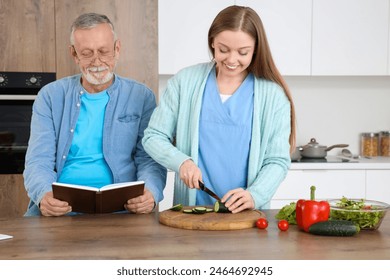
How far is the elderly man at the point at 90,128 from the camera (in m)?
2.43

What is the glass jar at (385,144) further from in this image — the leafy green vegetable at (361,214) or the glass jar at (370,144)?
the leafy green vegetable at (361,214)

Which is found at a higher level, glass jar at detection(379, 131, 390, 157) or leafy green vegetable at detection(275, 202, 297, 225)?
glass jar at detection(379, 131, 390, 157)

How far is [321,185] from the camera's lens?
4008mm

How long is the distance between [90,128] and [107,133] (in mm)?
81

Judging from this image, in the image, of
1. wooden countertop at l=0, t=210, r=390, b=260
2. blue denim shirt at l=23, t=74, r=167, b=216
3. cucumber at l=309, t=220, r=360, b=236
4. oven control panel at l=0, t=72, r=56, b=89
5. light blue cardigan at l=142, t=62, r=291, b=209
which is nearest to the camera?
wooden countertop at l=0, t=210, r=390, b=260

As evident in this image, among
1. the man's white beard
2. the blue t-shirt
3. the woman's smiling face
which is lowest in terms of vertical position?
the blue t-shirt

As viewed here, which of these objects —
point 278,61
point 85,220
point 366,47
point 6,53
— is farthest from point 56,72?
point 366,47

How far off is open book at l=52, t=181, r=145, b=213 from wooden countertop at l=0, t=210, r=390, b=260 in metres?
0.10

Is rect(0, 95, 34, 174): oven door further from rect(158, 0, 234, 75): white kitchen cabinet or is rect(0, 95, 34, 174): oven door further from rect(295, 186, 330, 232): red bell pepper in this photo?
rect(295, 186, 330, 232): red bell pepper

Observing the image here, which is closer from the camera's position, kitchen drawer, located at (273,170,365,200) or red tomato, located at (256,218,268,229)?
red tomato, located at (256,218,268,229)

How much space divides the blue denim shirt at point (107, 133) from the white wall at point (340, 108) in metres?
2.31

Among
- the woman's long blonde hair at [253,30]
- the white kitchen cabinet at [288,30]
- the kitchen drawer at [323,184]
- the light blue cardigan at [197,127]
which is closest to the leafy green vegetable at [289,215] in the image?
the light blue cardigan at [197,127]

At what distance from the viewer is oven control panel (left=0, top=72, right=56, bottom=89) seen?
145 inches

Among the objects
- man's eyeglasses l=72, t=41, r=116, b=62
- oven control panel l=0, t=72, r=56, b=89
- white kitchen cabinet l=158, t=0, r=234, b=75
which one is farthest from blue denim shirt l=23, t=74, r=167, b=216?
white kitchen cabinet l=158, t=0, r=234, b=75
